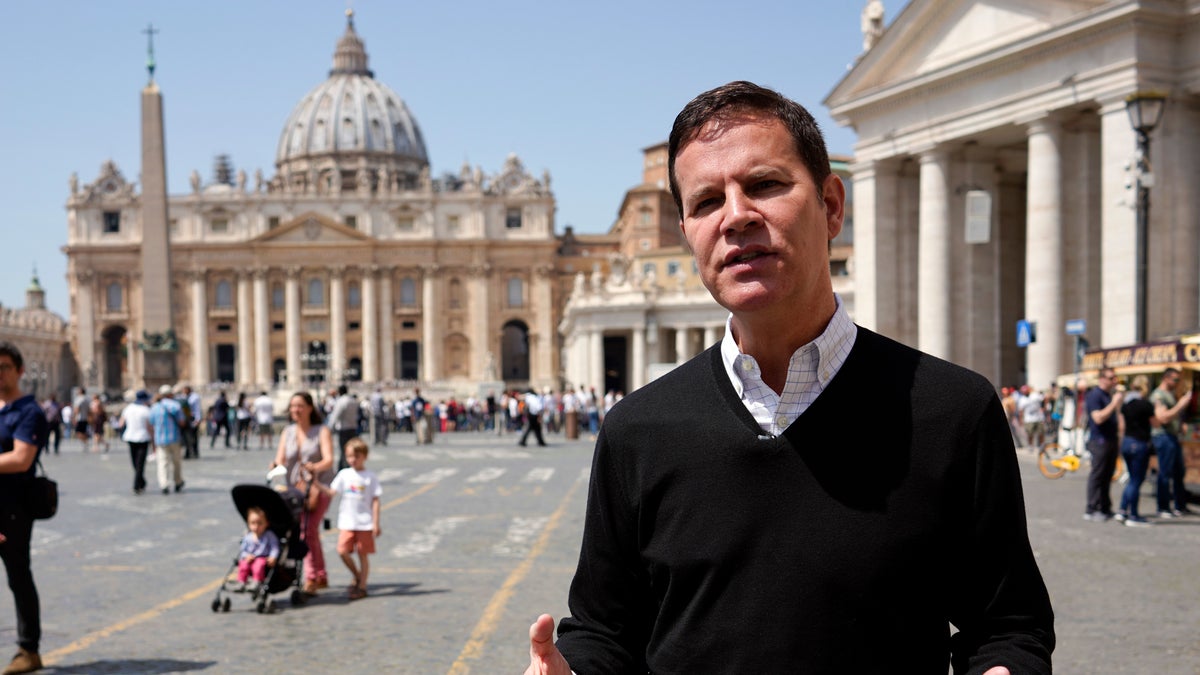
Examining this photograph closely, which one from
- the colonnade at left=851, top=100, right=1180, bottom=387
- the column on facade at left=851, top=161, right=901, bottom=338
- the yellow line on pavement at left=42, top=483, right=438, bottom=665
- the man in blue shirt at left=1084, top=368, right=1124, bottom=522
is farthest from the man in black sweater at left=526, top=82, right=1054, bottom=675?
the column on facade at left=851, top=161, right=901, bottom=338

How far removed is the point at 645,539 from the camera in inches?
87.4

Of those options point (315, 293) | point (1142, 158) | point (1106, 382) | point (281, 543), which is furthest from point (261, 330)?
point (281, 543)

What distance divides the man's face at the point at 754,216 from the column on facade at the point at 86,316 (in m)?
96.3

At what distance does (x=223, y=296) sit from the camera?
94250 mm

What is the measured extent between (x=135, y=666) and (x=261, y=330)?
3522 inches

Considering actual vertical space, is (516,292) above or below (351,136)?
below

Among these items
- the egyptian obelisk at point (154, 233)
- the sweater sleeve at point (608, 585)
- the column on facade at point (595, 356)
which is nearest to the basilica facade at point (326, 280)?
the column on facade at point (595, 356)

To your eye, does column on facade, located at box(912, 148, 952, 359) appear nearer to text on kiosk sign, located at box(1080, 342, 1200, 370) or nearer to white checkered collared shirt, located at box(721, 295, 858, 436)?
text on kiosk sign, located at box(1080, 342, 1200, 370)

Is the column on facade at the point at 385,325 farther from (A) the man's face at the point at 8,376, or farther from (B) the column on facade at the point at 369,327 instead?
(A) the man's face at the point at 8,376

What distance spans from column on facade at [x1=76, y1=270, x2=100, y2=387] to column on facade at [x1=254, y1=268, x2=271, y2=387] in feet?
36.8

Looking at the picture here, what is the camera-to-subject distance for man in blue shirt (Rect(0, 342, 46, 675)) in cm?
642

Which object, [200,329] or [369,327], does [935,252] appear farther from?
[200,329]

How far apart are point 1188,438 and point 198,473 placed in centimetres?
1577

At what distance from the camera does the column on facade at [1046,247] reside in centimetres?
2612
